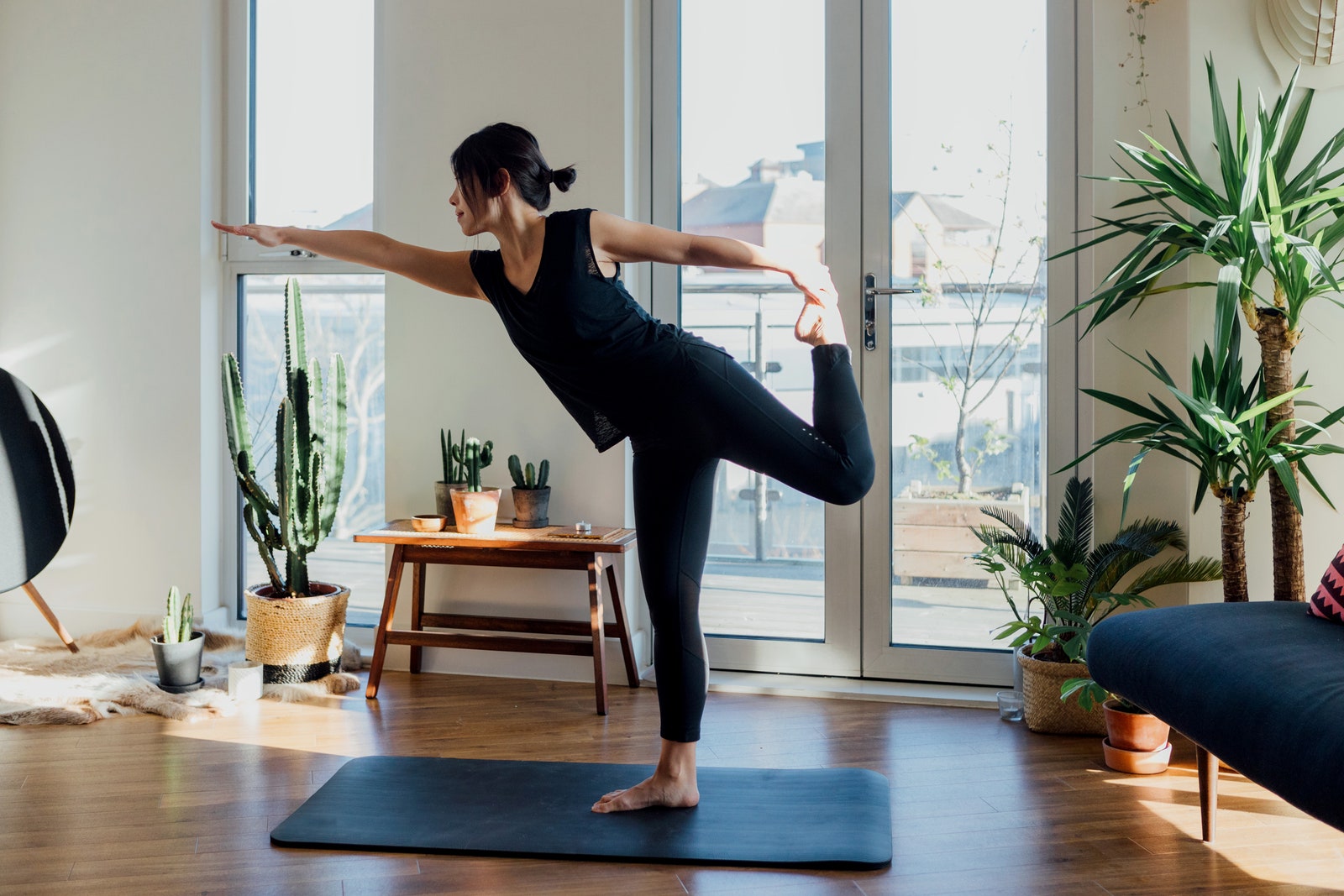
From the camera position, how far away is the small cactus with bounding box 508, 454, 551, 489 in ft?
11.3

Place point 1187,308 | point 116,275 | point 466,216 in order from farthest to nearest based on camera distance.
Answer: point 116,275 → point 1187,308 → point 466,216

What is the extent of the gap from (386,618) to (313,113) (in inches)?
75.5

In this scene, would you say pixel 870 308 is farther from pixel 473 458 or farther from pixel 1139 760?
pixel 1139 760

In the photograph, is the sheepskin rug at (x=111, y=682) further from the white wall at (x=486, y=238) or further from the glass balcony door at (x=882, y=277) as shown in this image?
the glass balcony door at (x=882, y=277)

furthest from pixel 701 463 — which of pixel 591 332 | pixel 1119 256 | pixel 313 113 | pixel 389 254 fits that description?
pixel 313 113

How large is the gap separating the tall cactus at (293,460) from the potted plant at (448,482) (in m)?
0.33

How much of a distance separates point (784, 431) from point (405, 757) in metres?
1.31

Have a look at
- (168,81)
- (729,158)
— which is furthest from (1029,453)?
(168,81)

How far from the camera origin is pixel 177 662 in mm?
3270

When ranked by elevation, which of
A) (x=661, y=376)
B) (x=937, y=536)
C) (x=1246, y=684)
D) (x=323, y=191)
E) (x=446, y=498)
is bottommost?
(x=1246, y=684)

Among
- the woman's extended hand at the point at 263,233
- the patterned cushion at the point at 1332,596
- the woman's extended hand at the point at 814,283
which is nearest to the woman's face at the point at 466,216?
the woman's extended hand at the point at 263,233

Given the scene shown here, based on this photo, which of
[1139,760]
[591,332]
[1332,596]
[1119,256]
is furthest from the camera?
[1119,256]

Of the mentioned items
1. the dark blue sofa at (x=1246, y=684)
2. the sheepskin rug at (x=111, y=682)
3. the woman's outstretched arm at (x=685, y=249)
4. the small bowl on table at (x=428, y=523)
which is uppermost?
the woman's outstretched arm at (x=685, y=249)

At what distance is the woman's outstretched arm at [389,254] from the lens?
2426 millimetres
